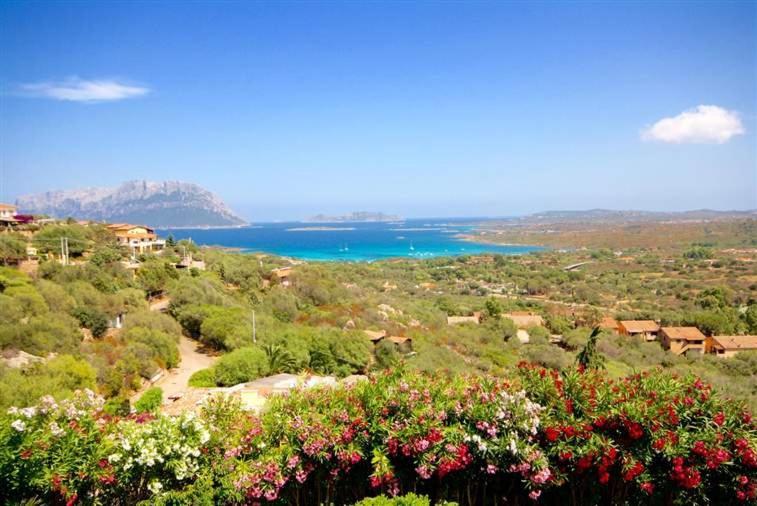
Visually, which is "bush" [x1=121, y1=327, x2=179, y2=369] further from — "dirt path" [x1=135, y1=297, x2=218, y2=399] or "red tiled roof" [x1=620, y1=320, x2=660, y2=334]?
"red tiled roof" [x1=620, y1=320, x2=660, y2=334]

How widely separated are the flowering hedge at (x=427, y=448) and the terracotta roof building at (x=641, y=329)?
30.1 m

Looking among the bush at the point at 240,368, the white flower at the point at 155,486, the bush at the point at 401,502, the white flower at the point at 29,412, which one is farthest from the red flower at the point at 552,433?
the bush at the point at 240,368

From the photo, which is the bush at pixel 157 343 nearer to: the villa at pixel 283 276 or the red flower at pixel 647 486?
the red flower at pixel 647 486

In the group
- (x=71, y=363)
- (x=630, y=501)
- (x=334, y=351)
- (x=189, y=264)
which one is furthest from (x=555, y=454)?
(x=189, y=264)

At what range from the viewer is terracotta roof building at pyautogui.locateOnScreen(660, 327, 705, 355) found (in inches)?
1126

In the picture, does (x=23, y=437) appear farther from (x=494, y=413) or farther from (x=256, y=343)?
(x=256, y=343)

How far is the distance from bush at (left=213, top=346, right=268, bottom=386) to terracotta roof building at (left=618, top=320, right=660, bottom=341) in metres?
26.7

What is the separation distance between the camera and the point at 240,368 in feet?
48.6

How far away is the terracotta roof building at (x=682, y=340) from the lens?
93.8 ft

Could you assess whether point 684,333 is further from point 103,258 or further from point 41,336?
point 103,258

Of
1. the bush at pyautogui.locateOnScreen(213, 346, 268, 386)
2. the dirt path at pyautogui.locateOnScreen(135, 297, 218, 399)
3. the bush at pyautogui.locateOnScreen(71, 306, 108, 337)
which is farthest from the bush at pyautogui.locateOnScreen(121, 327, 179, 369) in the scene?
the bush at pyautogui.locateOnScreen(213, 346, 268, 386)

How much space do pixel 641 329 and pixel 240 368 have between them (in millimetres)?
28916

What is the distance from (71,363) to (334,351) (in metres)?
9.23

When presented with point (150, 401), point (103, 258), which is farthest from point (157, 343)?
point (103, 258)
